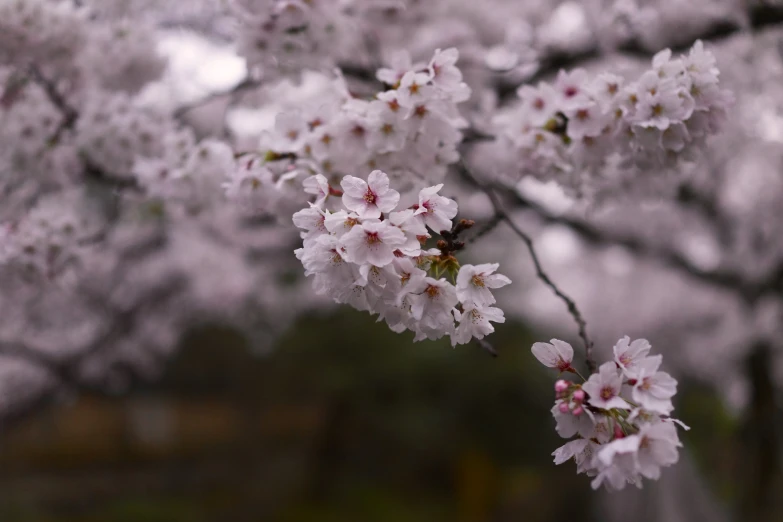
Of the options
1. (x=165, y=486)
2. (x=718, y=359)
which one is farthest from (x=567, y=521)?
(x=165, y=486)

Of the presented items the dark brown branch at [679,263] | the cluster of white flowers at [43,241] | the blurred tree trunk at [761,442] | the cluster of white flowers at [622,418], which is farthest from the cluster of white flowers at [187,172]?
the blurred tree trunk at [761,442]

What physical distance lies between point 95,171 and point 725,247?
559 cm

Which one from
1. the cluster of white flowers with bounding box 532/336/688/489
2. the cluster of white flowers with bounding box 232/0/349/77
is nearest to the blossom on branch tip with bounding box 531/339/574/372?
the cluster of white flowers with bounding box 532/336/688/489

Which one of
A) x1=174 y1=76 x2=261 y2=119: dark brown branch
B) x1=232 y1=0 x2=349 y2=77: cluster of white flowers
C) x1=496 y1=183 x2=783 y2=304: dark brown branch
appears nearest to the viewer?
x1=232 y1=0 x2=349 y2=77: cluster of white flowers

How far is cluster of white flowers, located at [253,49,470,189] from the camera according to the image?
1496 mm

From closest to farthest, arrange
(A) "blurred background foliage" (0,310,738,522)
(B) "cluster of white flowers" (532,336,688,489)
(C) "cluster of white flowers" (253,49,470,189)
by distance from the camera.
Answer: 1. (B) "cluster of white flowers" (532,336,688,489)
2. (C) "cluster of white flowers" (253,49,470,189)
3. (A) "blurred background foliage" (0,310,738,522)

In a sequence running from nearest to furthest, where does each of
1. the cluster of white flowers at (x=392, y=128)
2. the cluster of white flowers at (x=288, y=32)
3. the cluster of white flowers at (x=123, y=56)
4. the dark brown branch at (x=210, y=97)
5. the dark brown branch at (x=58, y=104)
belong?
the cluster of white flowers at (x=392, y=128) → the cluster of white flowers at (x=288, y=32) → the dark brown branch at (x=58, y=104) → the cluster of white flowers at (x=123, y=56) → the dark brown branch at (x=210, y=97)

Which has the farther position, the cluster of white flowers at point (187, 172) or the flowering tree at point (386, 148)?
the cluster of white flowers at point (187, 172)

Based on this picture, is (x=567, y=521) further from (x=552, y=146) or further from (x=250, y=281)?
(x=552, y=146)

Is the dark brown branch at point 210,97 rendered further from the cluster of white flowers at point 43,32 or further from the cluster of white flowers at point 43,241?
the cluster of white flowers at point 43,241

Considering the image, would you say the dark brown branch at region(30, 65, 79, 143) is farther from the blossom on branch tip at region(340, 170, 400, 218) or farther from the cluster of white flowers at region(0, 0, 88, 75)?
the blossom on branch tip at region(340, 170, 400, 218)

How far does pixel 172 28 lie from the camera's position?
11.1 ft

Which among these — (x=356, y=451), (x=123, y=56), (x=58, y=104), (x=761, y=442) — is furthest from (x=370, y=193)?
(x=356, y=451)

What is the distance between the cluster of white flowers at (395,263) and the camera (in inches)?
41.0
